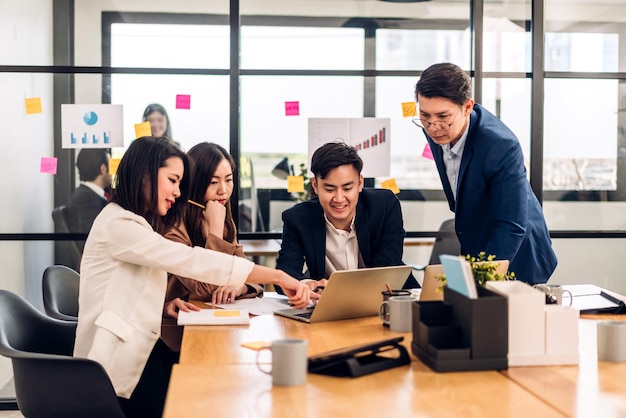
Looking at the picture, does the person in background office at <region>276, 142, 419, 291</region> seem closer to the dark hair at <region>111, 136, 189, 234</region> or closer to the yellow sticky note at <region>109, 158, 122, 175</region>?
the dark hair at <region>111, 136, 189, 234</region>

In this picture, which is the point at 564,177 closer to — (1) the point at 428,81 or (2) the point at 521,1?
(2) the point at 521,1

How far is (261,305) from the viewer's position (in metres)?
2.72

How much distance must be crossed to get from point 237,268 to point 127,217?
1.21 feet

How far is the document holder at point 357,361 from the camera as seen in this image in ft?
5.75

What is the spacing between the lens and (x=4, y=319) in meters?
2.39

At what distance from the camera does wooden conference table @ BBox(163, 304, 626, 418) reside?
151cm

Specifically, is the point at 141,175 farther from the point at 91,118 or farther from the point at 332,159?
the point at 91,118

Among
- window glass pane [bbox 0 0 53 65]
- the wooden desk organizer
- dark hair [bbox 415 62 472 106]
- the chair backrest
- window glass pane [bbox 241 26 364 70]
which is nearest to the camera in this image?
the wooden desk organizer

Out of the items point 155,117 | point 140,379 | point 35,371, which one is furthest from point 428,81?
point 155,117

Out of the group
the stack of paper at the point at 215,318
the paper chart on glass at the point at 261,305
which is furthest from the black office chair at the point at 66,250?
the stack of paper at the point at 215,318

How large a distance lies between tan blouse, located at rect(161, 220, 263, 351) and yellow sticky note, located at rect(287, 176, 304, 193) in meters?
1.20

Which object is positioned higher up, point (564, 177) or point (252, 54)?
point (252, 54)

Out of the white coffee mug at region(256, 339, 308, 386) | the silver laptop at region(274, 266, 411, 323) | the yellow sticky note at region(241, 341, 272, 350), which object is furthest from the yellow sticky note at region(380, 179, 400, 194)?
the white coffee mug at region(256, 339, 308, 386)

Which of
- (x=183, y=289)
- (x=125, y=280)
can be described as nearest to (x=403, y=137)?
(x=183, y=289)
